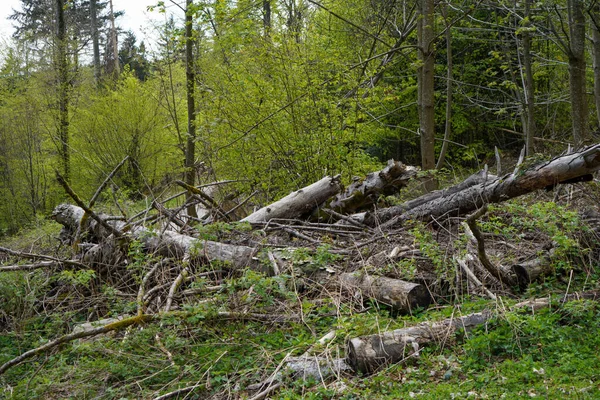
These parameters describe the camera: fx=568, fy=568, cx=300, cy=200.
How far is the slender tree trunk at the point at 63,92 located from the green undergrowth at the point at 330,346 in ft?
45.1

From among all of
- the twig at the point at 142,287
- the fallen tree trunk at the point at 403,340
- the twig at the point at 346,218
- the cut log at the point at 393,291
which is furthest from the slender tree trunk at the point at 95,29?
the fallen tree trunk at the point at 403,340

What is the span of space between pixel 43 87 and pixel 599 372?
2038 cm

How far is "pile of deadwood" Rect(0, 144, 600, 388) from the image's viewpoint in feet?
14.6

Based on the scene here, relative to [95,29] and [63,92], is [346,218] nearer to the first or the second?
[63,92]

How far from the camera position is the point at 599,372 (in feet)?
11.6

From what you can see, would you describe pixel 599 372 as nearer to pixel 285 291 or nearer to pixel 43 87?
pixel 285 291

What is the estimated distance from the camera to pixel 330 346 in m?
4.39

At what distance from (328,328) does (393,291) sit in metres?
0.71

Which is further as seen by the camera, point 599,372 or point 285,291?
point 285,291

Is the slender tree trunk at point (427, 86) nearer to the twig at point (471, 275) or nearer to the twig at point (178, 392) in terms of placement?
the twig at point (471, 275)

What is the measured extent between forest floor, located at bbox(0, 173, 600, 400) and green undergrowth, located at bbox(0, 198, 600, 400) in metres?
0.01

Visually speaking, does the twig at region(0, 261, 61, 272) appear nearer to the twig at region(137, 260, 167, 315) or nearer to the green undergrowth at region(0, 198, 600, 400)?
the green undergrowth at region(0, 198, 600, 400)

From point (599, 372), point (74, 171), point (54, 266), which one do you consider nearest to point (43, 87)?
point (74, 171)

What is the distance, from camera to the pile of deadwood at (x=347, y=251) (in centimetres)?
446
